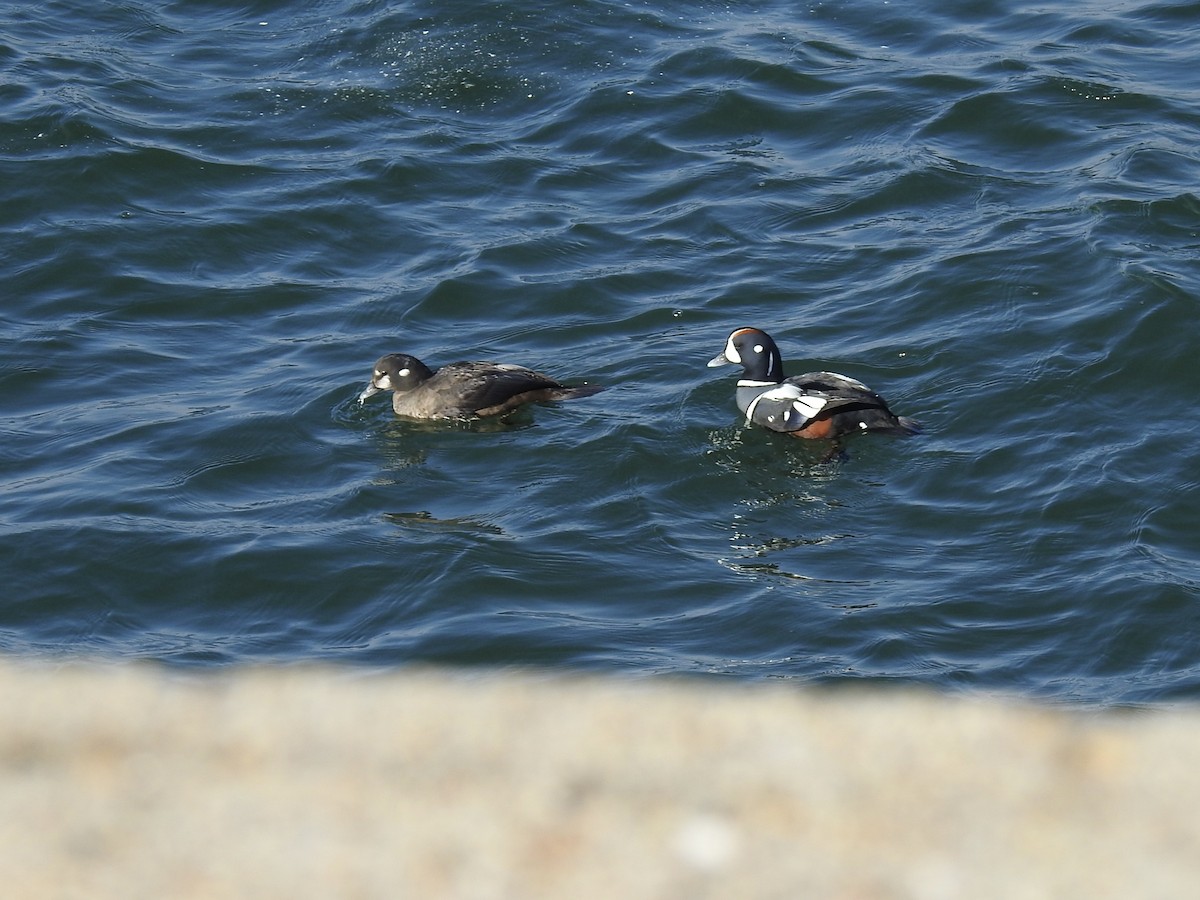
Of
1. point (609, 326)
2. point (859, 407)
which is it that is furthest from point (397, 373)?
point (859, 407)

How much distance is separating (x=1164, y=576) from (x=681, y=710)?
276 inches

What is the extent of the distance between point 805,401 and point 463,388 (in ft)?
7.41

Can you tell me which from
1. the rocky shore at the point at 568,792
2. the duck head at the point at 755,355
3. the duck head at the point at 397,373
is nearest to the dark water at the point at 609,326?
the duck head at the point at 397,373

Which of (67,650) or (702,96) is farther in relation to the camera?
(702,96)

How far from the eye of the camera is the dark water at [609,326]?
895 centimetres

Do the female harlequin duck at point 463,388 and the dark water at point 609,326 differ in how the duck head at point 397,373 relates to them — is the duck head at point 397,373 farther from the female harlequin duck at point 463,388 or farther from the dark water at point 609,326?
the dark water at point 609,326

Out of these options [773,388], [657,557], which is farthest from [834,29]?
[657,557]

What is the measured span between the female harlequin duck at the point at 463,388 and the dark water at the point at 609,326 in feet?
0.64

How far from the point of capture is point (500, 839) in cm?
227

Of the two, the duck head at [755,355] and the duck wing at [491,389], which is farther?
the duck head at [755,355]

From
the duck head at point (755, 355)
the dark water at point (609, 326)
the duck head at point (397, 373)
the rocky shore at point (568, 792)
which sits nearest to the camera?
the rocky shore at point (568, 792)

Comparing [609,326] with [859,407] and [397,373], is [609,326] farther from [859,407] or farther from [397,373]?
[859,407]

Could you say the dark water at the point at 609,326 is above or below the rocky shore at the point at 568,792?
below

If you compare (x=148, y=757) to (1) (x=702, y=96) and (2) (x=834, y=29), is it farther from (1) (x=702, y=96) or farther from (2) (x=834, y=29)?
(2) (x=834, y=29)
